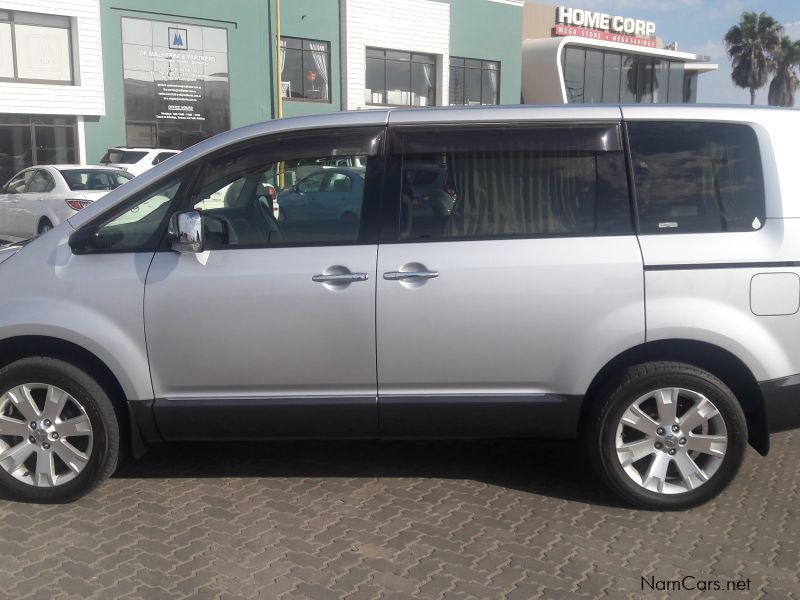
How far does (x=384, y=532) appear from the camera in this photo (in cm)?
394

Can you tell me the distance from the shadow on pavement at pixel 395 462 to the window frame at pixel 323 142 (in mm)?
1376

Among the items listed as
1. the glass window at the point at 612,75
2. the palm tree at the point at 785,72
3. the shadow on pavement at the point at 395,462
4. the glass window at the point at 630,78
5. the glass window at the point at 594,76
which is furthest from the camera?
the palm tree at the point at 785,72

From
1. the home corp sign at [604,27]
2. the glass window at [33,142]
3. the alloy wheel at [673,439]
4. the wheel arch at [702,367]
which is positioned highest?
the home corp sign at [604,27]

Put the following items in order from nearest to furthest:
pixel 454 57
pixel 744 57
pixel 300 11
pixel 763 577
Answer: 1. pixel 763 577
2. pixel 300 11
3. pixel 454 57
4. pixel 744 57

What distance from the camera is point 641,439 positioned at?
412 cm

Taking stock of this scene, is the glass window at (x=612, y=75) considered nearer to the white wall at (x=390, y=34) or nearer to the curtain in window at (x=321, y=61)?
the white wall at (x=390, y=34)

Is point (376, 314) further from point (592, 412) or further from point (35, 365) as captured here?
point (35, 365)

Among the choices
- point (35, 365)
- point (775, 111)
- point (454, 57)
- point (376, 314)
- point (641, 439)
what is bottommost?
point (641, 439)

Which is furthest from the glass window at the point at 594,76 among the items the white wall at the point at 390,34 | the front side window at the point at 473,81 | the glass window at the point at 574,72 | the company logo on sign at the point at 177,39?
the company logo on sign at the point at 177,39

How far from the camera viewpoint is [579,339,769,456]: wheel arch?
4051mm

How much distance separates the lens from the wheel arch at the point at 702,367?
13.3 ft

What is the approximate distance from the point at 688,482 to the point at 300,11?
28754 mm

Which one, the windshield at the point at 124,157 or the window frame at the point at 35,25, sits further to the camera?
the window frame at the point at 35,25

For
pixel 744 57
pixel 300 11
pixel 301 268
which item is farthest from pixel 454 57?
pixel 301 268
